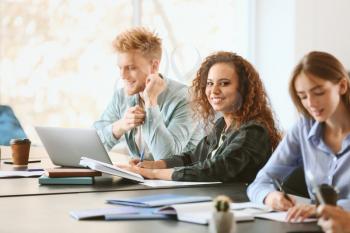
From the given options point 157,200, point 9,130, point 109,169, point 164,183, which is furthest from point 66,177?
point 9,130

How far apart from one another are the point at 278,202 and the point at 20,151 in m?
1.61

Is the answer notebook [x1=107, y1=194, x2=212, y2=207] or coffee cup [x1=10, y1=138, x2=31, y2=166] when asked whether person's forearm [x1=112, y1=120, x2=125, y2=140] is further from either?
notebook [x1=107, y1=194, x2=212, y2=207]

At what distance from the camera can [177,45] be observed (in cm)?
532

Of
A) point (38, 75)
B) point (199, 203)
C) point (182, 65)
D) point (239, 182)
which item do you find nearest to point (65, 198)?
point (199, 203)

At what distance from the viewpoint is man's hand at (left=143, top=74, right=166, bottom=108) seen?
3348 millimetres

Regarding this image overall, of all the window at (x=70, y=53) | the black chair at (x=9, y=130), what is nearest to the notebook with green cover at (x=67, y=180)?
the black chair at (x=9, y=130)

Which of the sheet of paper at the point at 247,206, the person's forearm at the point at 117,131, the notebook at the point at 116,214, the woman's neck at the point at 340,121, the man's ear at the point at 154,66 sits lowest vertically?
the notebook at the point at 116,214

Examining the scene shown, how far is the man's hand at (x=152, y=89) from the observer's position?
11.0ft

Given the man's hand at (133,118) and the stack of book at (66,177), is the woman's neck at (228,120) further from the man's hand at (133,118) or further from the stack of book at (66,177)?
the man's hand at (133,118)

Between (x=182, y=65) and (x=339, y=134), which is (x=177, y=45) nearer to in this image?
(x=182, y=65)

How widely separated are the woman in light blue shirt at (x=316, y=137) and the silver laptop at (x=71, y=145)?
89 centimetres

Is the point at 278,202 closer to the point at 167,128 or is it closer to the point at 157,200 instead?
the point at 157,200

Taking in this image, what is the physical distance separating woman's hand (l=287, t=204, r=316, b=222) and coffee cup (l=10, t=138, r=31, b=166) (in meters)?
1.74

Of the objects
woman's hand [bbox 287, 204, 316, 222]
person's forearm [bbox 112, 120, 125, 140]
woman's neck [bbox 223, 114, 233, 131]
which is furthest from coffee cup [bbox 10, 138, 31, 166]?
woman's hand [bbox 287, 204, 316, 222]
